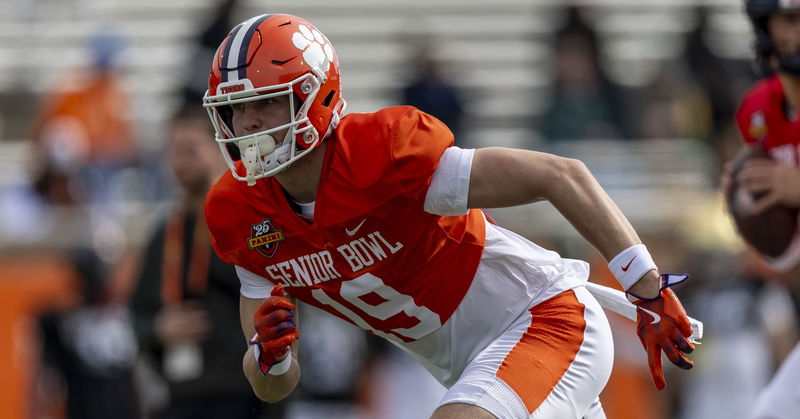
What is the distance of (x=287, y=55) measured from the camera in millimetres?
4137

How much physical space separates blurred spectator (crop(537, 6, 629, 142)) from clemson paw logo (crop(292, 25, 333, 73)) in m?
5.52

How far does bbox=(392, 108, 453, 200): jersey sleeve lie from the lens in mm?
3986

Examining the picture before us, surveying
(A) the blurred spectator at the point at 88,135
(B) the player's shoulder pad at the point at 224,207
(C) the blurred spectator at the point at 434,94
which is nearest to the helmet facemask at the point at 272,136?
(B) the player's shoulder pad at the point at 224,207

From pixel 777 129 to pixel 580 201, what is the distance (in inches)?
65.4

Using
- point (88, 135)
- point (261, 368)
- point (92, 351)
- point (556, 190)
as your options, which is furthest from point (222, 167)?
point (556, 190)

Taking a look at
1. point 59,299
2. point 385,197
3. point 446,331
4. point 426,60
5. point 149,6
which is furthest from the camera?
point 149,6

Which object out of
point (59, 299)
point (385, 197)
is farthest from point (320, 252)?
point (59, 299)

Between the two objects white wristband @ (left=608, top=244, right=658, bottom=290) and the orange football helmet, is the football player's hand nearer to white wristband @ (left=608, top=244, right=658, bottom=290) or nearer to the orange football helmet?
white wristband @ (left=608, top=244, right=658, bottom=290)

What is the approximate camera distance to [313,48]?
4223 millimetres

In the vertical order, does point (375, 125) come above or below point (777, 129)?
above

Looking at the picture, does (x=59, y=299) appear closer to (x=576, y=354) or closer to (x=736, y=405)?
(x=736, y=405)

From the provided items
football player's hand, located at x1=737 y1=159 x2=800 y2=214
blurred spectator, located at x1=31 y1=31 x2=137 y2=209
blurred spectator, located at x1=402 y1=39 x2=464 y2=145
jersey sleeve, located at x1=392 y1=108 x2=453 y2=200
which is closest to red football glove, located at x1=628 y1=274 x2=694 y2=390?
jersey sleeve, located at x1=392 y1=108 x2=453 y2=200

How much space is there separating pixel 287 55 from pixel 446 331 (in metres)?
1.02

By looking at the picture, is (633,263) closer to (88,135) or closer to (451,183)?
(451,183)
